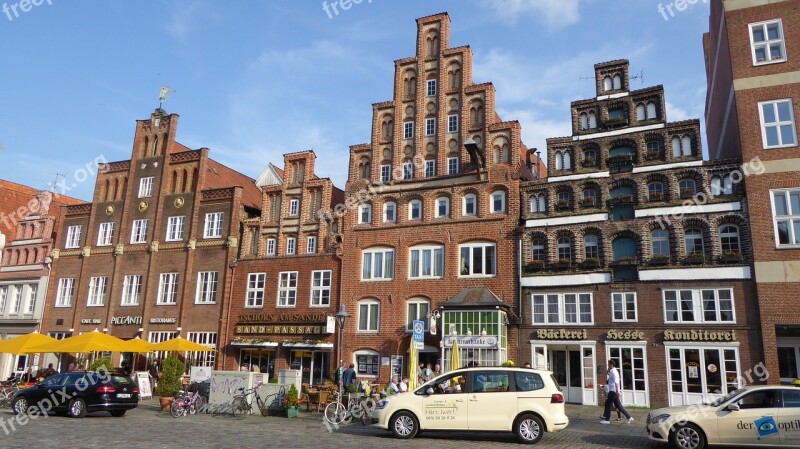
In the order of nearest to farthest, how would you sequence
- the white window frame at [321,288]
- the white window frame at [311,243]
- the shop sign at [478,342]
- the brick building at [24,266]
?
the shop sign at [478,342] → the white window frame at [321,288] → the white window frame at [311,243] → the brick building at [24,266]

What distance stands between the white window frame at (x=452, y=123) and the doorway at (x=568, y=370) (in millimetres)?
12470

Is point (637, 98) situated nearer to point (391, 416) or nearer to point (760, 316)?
point (760, 316)

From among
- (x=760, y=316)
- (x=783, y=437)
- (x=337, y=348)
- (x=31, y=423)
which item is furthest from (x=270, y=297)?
(x=783, y=437)

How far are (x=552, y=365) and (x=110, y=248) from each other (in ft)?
97.7

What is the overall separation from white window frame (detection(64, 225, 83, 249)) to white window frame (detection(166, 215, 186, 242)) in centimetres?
822

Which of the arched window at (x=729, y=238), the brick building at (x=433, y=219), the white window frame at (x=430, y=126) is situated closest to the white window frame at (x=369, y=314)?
the brick building at (x=433, y=219)

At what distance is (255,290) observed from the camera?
34.4 meters

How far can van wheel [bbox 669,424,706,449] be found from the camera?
1357 cm

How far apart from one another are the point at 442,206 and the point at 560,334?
8934mm

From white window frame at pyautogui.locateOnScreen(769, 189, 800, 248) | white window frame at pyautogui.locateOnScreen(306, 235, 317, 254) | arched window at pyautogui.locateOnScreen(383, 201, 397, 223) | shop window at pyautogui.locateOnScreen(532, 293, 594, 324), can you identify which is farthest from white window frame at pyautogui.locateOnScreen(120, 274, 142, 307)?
white window frame at pyautogui.locateOnScreen(769, 189, 800, 248)

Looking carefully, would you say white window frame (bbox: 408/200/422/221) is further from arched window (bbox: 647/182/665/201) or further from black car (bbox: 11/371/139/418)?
black car (bbox: 11/371/139/418)

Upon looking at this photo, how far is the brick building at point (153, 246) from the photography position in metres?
35.8

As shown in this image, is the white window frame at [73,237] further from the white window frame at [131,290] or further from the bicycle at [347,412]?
the bicycle at [347,412]

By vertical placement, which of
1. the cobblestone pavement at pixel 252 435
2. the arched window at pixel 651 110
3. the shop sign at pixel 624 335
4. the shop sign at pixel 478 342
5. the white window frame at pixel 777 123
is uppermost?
the arched window at pixel 651 110
